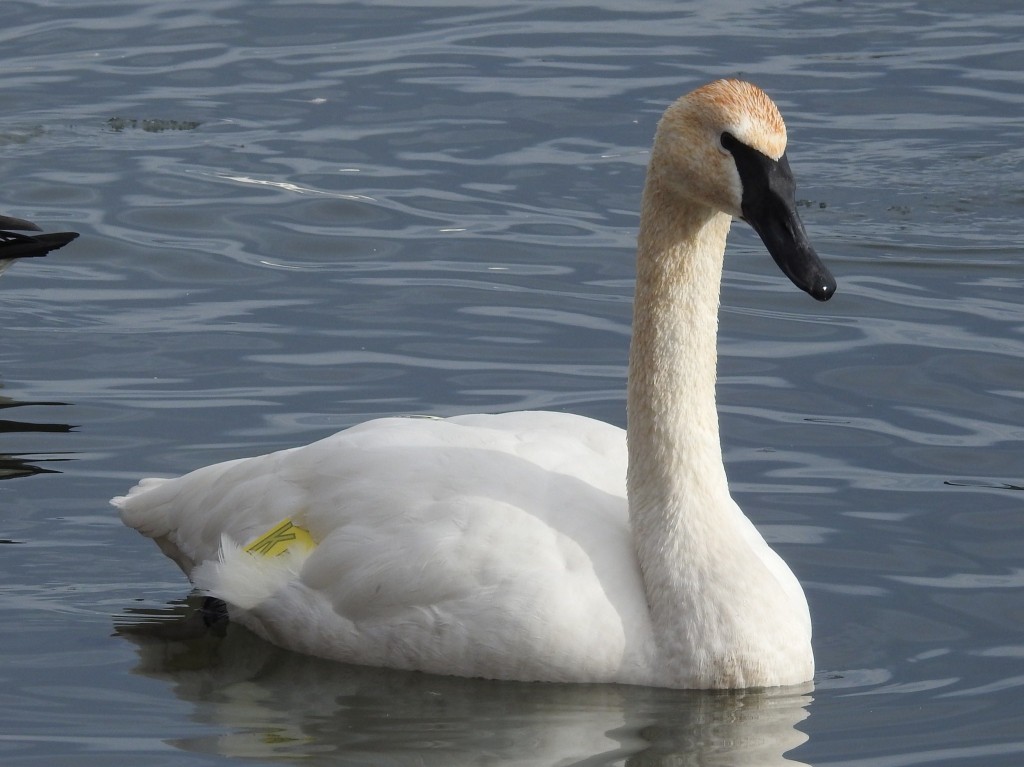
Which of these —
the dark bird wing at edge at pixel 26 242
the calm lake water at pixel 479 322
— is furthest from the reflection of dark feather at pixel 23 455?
the dark bird wing at edge at pixel 26 242

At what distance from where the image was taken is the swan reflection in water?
5977 millimetres

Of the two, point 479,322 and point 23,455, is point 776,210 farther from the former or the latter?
point 479,322

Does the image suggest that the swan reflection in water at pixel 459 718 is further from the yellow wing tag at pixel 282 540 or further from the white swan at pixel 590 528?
the yellow wing tag at pixel 282 540

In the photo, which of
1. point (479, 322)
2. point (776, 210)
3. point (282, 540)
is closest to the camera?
point (776, 210)

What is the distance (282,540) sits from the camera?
6.82m

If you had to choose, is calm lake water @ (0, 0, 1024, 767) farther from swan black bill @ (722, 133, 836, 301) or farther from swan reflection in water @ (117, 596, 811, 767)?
swan black bill @ (722, 133, 836, 301)

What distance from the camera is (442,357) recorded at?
380 inches

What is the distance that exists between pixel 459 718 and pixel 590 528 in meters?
0.75

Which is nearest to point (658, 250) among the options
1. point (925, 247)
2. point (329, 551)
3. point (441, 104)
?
point (329, 551)

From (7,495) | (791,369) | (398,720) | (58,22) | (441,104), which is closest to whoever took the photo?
(398,720)

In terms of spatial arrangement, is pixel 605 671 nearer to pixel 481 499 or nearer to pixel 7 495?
pixel 481 499

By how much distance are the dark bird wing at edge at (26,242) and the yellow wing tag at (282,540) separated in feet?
13.8

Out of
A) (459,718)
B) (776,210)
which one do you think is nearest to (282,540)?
(459,718)

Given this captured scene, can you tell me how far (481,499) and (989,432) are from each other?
121 inches
